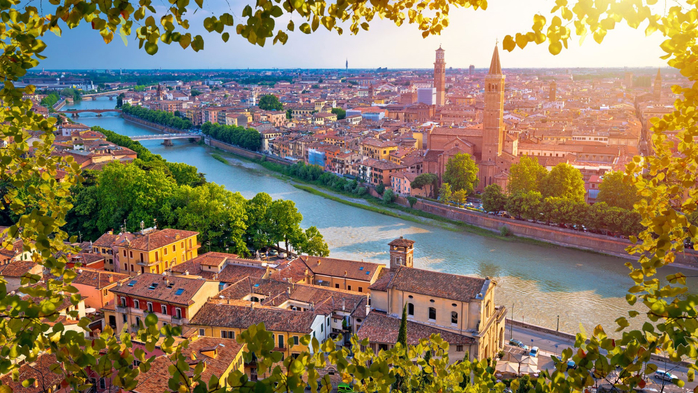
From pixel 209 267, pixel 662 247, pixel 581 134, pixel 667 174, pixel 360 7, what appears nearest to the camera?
pixel 662 247

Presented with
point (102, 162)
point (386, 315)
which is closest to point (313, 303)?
point (386, 315)

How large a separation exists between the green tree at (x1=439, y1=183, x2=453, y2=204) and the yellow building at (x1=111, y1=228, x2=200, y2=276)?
8785 mm

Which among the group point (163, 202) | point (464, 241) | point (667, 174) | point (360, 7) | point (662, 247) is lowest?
point (464, 241)

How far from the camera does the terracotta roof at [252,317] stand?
8203 mm

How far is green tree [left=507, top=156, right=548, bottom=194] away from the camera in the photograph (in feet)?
58.2

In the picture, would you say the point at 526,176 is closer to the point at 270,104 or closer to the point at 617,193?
the point at 617,193

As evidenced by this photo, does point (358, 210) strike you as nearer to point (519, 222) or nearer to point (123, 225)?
point (519, 222)

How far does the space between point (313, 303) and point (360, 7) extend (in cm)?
801

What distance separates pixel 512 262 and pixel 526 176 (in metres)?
5.11

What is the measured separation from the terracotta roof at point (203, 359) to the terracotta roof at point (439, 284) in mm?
2774

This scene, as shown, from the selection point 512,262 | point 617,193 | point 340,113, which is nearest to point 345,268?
point 512,262

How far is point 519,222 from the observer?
16.0 meters

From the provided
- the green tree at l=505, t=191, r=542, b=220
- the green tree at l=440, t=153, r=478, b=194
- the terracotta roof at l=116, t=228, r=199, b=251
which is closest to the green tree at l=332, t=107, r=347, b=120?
the green tree at l=440, t=153, r=478, b=194

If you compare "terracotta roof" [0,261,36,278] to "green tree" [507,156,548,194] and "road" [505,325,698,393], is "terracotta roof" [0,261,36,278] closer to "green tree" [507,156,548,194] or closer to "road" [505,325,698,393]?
"road" [505,325,698,393]
